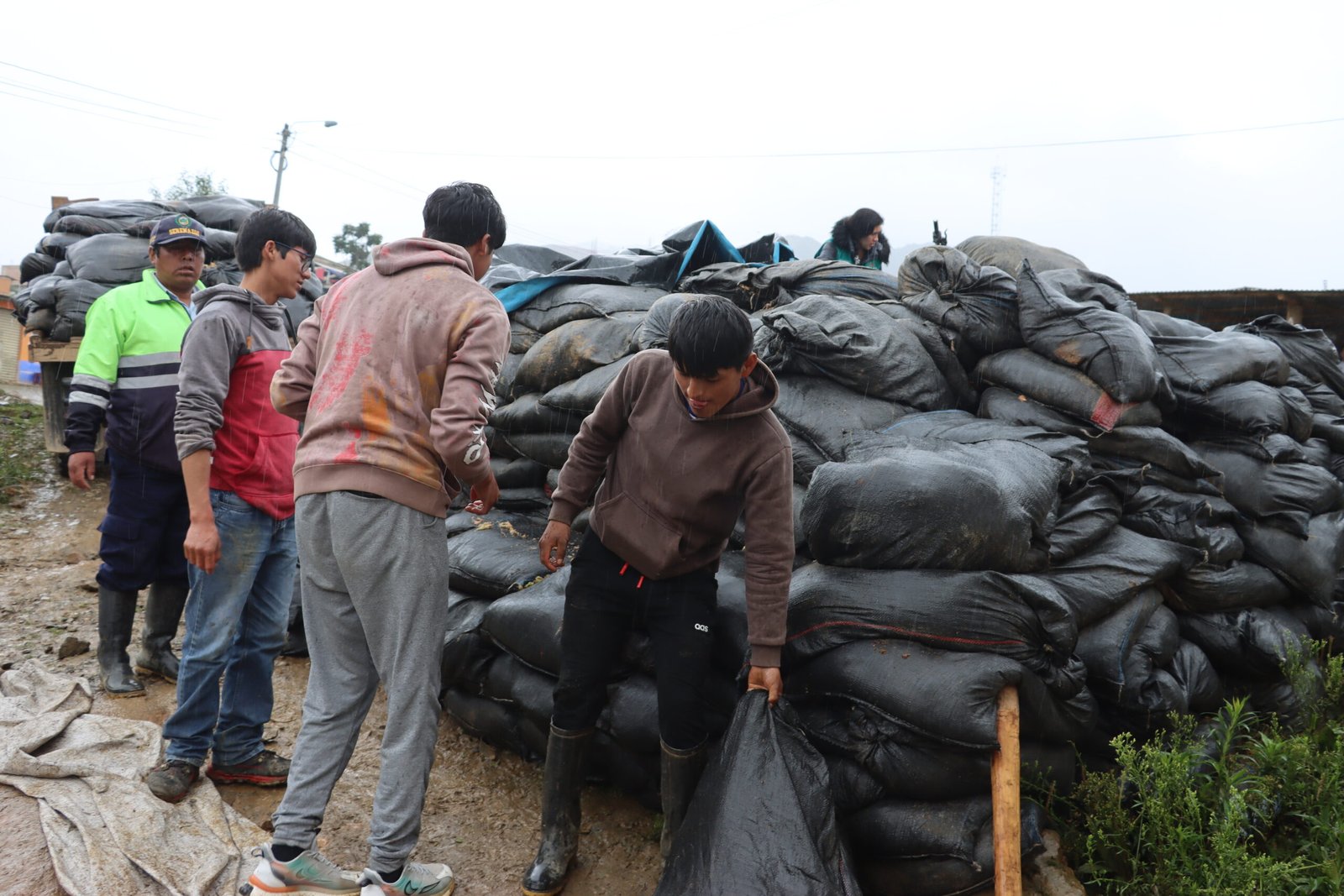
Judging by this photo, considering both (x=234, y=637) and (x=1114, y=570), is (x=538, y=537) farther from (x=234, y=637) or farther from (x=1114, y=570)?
(x=1114, y=570)

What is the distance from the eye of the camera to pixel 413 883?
209cm

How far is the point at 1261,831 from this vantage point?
232cm

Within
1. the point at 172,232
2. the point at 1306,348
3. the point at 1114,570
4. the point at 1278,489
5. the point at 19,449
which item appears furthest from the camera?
the point at 19,449

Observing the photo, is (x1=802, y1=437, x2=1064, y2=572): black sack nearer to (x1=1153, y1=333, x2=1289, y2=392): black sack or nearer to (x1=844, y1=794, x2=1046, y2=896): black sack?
(x1=844, y1=794, x2=1046, y2=896): black sack

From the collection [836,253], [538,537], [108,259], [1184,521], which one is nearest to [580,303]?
[538,537]

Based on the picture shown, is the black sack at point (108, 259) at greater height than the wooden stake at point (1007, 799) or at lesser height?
greater

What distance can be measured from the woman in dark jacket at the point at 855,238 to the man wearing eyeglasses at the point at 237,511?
3142 millimetres

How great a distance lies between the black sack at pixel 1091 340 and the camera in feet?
9.02

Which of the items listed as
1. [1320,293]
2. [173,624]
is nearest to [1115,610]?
[173,624]

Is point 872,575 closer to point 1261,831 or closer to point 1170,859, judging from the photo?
point 1170,859

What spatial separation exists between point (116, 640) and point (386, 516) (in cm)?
194

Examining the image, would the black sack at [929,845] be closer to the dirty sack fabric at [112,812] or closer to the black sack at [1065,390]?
the black sack at [1065,390]

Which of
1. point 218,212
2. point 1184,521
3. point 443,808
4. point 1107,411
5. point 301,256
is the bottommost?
point 443,808

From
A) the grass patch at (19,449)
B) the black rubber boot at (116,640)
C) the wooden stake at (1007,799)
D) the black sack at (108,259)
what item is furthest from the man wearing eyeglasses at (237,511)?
the grass patch at (19,449)
